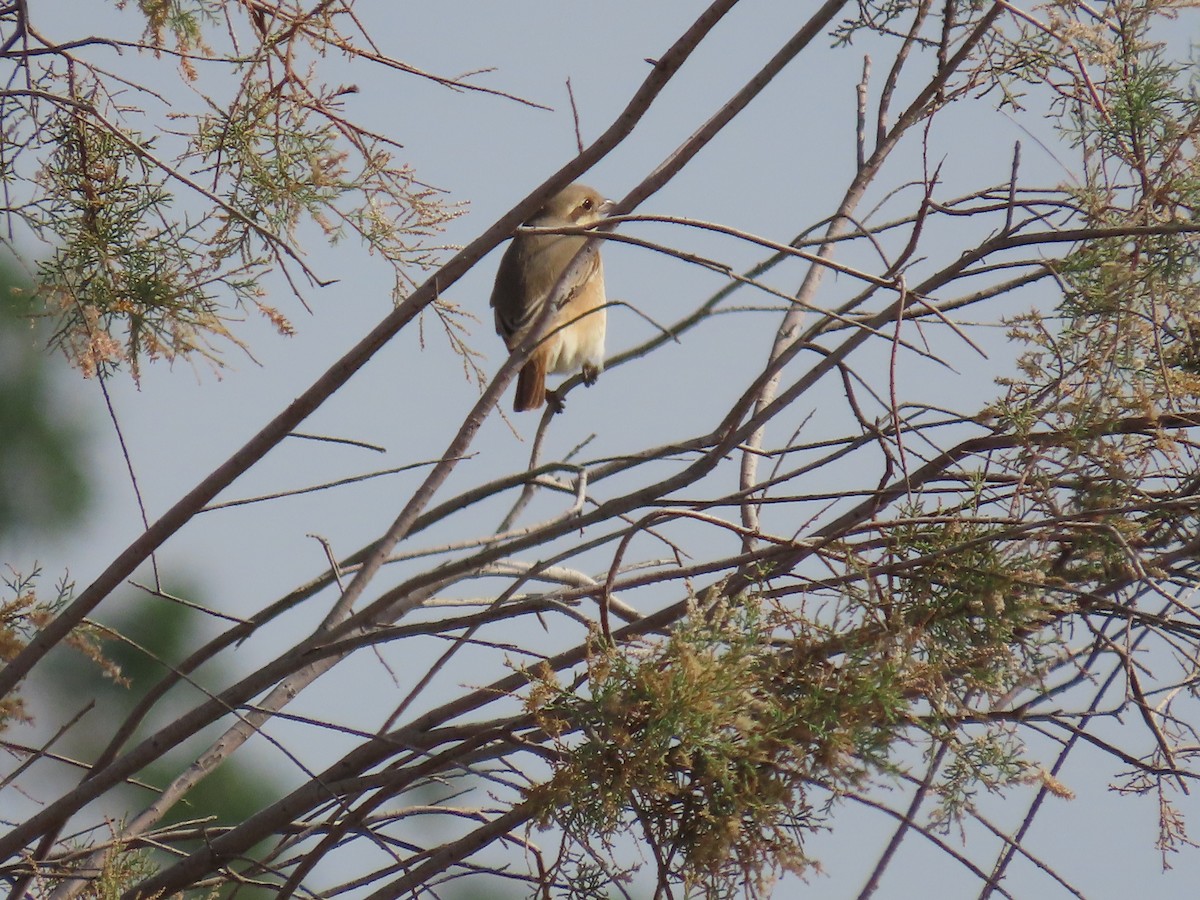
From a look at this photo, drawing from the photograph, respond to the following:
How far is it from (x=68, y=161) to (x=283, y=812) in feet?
3.54

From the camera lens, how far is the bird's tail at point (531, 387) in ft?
11.6

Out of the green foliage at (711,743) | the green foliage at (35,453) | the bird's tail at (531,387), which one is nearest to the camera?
the green foliage at (711,743)

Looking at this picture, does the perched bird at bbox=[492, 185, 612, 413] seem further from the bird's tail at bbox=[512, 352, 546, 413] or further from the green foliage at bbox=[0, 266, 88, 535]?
the green foliage at bbox=[0, 266, 88, 535]

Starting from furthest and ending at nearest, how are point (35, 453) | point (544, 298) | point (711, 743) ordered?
point (35, 453) → point (544, 298) → point (711, 743)

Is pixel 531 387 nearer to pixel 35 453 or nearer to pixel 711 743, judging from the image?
pixel 711 743

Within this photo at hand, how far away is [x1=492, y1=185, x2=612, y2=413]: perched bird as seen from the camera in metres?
3.60

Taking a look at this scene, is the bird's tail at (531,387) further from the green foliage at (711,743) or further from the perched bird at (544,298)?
the green foliage at (711,743)

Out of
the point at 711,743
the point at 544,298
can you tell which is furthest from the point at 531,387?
the point at 711,743

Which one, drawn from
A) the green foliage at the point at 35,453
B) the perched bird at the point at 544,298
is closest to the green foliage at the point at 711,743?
the perched bird at the point at 544,298

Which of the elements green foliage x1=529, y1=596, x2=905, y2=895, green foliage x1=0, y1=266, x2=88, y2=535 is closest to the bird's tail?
green foliage x1=529, y1=596, x2=905, y2=895

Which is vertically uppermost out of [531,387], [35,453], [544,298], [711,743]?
[35,453]

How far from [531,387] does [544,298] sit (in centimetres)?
23

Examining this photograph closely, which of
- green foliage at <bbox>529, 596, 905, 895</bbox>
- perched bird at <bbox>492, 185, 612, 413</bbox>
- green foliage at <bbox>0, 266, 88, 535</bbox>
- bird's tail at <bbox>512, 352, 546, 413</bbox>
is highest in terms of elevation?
green foliage at <bbox>0, 266, 88, 535</bbox>

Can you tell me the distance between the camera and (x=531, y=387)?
3.58 m
